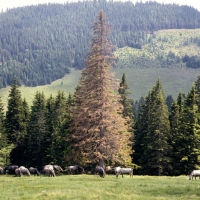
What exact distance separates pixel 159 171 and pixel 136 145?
1138 cm

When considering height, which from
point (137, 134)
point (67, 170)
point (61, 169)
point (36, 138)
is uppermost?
point (137, 134)

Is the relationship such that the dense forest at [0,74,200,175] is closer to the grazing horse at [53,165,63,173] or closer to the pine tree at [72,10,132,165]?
the grazing horse at [53,165,63,173]

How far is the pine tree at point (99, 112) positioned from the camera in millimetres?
42844

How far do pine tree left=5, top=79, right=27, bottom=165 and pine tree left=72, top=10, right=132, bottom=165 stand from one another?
1211 inches

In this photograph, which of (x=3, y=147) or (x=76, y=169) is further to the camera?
(x=3, y=147)

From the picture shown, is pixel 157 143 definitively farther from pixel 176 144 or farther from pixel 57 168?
pixel 57 168

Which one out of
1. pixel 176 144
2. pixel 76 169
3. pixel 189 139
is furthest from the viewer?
pixel 176 144

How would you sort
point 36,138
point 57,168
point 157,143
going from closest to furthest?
point 57,168 < point 157,143 < point 36,138

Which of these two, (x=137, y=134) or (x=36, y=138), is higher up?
(x=137, y=134)

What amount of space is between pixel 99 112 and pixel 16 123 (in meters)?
36.7

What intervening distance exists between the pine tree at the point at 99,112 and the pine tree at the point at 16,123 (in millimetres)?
30758

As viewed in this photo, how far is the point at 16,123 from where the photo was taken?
73.6 metres

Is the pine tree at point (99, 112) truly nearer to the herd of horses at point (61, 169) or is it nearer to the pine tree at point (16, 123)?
the herd of horses at point (61, 169)

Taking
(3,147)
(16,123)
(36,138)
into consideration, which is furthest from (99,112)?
(16,123)
